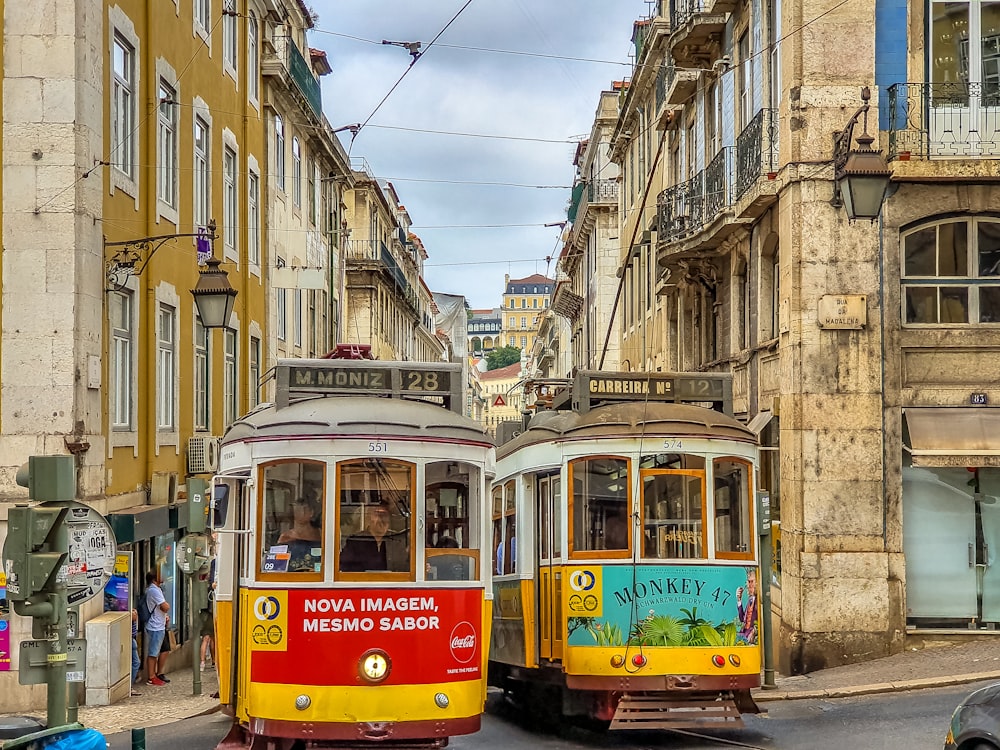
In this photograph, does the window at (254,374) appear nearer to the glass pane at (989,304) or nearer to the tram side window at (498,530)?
the tram side window at (498,530)

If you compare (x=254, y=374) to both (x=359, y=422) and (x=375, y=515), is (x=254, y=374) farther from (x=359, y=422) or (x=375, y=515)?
(x=375, y=515)

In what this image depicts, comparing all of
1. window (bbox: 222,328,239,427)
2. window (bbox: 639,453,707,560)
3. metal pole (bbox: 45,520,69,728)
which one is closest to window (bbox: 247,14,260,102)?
window (bbox: 222,328,239,427)

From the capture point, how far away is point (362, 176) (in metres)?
49.8

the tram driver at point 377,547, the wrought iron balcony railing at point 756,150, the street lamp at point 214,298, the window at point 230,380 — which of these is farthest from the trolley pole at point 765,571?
the window at point 230,380

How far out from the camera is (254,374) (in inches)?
1045

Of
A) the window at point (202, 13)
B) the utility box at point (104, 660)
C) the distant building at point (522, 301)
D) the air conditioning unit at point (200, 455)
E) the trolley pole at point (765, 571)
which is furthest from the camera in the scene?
the distant building at point (522, 301)

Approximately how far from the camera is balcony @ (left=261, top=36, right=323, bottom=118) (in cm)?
2811

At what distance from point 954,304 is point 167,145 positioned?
435 inches

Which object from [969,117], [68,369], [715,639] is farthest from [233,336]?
[715,639]

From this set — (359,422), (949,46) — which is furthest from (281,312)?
(359,422)

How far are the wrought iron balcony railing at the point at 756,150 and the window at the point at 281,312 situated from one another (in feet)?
38.5

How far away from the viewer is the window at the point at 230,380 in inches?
945

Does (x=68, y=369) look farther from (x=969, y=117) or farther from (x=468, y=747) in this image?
(x=969, y=117)

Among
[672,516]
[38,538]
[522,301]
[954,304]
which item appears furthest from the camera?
[522,301]
